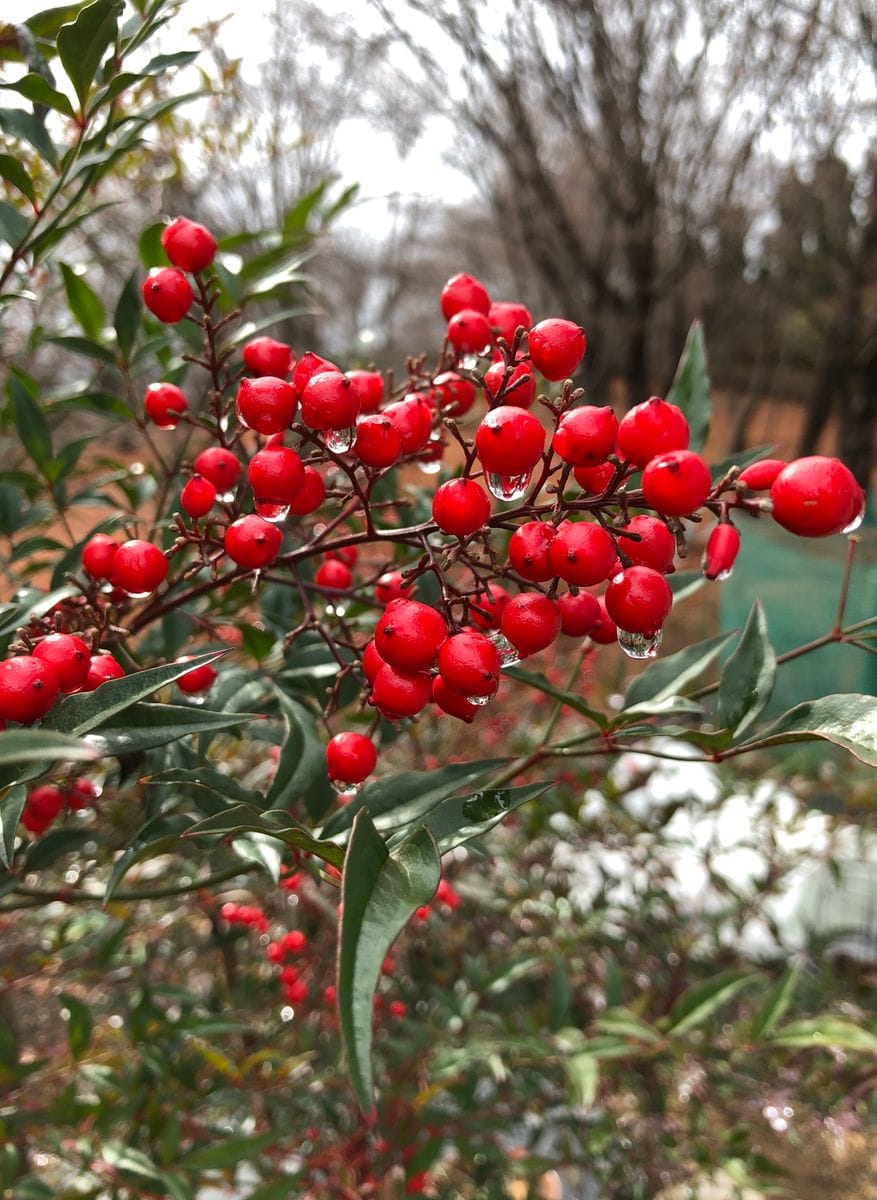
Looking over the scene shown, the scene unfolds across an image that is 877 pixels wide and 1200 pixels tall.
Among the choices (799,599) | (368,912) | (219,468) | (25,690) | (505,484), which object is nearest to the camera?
(368,912)

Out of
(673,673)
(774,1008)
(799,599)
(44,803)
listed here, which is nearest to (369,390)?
(673,673)

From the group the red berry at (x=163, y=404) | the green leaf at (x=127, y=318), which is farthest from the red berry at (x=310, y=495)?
the green leaf at (x=127, y=318)

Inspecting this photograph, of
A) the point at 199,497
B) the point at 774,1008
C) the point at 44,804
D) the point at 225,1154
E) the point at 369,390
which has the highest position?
the point at 369,390

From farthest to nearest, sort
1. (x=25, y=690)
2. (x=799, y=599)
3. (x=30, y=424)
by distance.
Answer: (x=799, y=599)
(x=30, y=424)
(x=25, y=690)

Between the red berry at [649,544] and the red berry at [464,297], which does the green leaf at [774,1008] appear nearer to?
the red berry at [649,544]

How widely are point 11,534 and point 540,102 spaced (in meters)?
8.17

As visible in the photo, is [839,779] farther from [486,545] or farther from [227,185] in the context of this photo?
[227,185]

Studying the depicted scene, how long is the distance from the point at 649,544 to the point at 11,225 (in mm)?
700

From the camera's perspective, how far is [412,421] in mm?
673

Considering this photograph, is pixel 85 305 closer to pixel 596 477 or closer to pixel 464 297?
pixel 464 297

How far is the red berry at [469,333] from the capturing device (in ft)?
2.59

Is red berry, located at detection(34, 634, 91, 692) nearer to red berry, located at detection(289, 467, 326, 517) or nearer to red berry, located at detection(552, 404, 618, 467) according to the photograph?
red berry, located at detection(289, 467, 326, 517)

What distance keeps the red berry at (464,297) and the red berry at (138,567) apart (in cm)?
39

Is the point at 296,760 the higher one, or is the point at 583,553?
the point at 583,553
